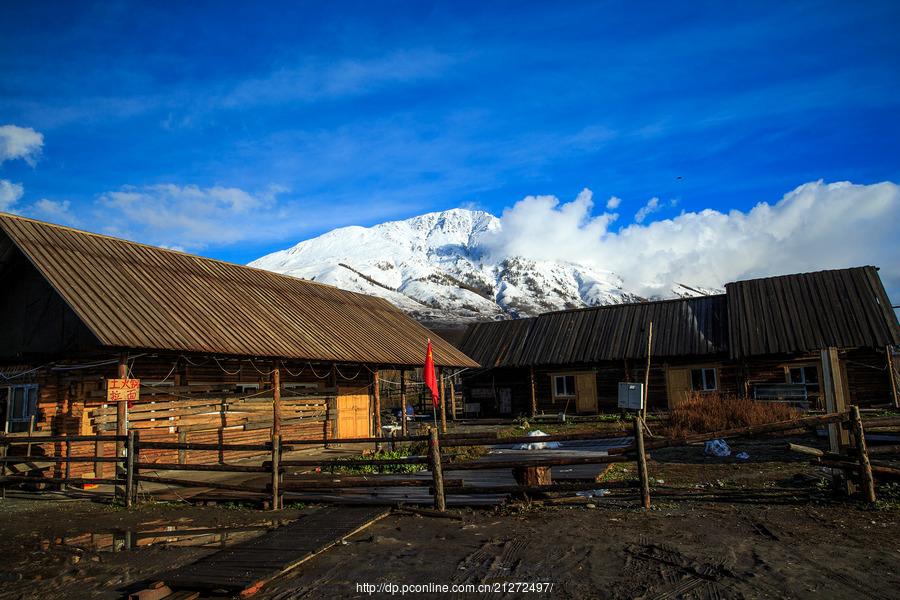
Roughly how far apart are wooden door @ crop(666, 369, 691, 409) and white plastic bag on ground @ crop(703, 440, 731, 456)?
563 inches

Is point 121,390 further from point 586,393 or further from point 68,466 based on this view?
point 586,393

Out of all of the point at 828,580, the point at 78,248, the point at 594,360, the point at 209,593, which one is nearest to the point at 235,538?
the point at 209,593

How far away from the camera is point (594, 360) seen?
29906mm

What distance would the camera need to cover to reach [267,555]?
6664 millimetres

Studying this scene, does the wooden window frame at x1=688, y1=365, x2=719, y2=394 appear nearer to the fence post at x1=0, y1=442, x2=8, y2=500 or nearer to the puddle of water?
the puddle of water

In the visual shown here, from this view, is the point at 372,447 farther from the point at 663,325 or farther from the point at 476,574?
the point at 663,325

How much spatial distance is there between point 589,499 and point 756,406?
34.2ft

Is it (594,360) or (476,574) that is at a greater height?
(594,360)

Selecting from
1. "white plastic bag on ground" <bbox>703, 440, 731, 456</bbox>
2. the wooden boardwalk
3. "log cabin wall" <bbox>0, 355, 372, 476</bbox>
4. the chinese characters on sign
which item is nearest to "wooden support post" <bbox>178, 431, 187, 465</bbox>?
"log cabin wall" <bbox>0, 355, 372, 476</bbox>

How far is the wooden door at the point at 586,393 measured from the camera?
100ft

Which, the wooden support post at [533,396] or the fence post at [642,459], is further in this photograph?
the wooden support post at [533,396]

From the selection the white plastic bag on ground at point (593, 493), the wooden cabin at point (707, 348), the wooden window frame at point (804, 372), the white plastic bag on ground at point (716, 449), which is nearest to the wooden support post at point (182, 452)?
the white plastic bag on ground at point (593, 493)

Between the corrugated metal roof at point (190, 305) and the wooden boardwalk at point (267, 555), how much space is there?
6717 mm

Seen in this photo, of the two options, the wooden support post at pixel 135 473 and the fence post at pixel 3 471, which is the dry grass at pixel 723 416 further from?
the fence post at pixel 3 471
